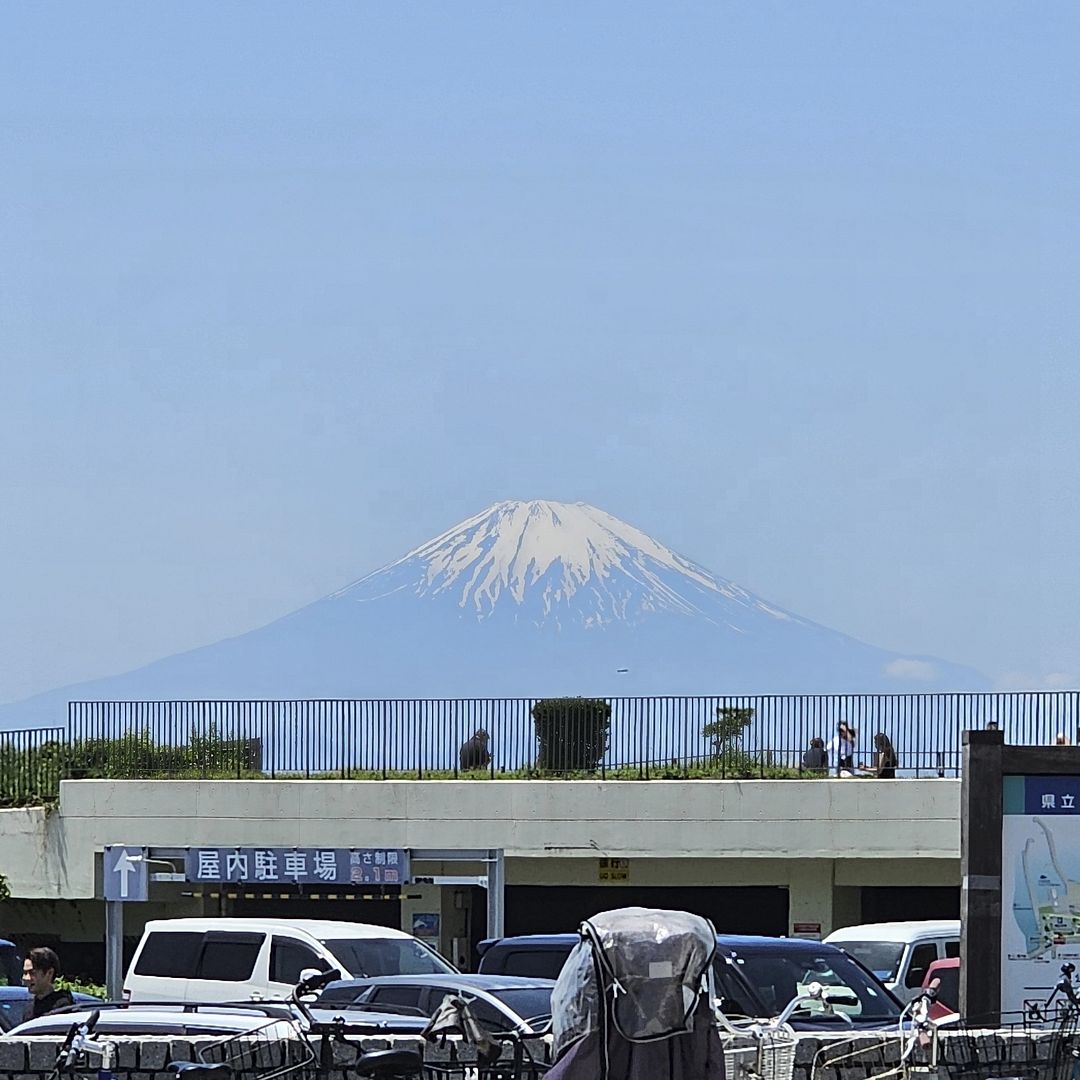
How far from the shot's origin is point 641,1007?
25.5 ft

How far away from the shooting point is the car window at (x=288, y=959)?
22500mm

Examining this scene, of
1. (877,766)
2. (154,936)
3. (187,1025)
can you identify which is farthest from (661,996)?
(877,766)

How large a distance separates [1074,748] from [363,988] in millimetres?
5990

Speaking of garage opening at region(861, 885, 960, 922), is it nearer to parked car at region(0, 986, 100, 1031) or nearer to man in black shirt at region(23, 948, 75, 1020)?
parked car at region(0, 986, 100, 1031)

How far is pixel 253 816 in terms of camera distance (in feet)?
124

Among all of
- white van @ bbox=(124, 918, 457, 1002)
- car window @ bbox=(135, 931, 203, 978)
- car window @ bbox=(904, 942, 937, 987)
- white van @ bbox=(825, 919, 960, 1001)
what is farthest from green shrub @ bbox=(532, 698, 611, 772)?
white van @ bbox=(124, 918, 457, 1002)

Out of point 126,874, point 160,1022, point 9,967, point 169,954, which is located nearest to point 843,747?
point 126,874

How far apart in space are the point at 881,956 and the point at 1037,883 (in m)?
8.98

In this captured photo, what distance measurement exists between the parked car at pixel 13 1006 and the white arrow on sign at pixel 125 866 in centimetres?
1713

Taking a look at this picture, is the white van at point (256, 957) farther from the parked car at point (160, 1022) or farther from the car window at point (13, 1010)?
the parked car at point (160, 1022)

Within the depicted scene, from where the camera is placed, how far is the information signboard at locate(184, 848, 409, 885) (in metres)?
35.7

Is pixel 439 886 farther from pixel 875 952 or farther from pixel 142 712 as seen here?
pixel 875 952

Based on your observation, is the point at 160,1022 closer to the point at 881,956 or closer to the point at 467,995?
the point at 467,995

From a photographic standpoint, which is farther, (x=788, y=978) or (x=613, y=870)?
(x=613, y=870)
